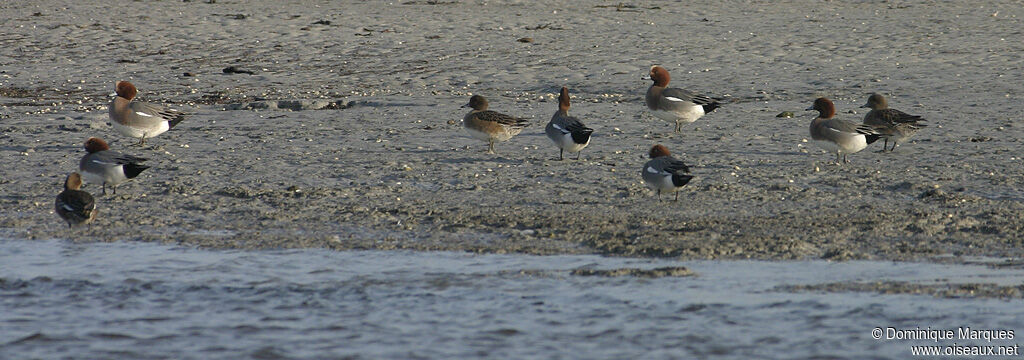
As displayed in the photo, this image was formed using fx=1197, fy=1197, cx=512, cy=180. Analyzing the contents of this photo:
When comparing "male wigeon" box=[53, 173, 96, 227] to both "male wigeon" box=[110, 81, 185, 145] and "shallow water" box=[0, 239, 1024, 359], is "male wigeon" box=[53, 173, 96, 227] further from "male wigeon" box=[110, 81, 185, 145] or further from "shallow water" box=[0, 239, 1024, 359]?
"male wigeon" box=[110, 81, 185, 145]

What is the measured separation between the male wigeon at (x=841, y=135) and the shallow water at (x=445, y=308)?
3.61 meters

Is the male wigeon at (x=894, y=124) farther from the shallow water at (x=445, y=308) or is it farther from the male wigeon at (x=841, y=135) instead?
the shallow water at (x=445, y=308)

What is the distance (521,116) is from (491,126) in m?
2.54

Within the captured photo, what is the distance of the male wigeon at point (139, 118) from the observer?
1294 centimetres

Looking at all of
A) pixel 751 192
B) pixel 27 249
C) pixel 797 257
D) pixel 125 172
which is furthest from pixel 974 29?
pixel 27 249

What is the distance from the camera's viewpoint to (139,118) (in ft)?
42.5

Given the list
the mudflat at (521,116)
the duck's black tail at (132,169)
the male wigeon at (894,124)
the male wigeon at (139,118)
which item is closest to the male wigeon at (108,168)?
the duck's black tail at (132,169)

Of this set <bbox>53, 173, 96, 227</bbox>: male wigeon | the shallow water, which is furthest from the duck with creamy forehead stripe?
<bbox>53, 173, 96, 227</bbox>: male wigeon

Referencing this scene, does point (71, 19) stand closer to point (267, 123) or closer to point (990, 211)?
point (267, 123)

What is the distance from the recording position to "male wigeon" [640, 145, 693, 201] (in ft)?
32.5

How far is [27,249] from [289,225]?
200 cm

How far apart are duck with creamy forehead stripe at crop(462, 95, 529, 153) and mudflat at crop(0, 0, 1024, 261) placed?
0.23 metres
